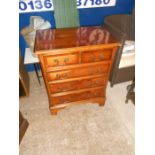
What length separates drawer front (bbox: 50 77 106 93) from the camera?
210cm

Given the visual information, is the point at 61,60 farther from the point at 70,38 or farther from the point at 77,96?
the point at 77,96

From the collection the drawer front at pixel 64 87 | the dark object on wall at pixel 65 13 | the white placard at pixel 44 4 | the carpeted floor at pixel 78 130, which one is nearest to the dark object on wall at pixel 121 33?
the white placard at pixel 44 4

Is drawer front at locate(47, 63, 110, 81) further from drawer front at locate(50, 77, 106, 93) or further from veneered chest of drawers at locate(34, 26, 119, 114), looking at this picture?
drawer front at locate(50, 77, 106, 93)

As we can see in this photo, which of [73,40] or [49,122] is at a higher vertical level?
[73,40]

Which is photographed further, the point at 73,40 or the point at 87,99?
the point at 87,99

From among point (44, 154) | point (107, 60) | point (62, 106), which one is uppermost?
point (107, 60)

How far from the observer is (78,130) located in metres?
2.22

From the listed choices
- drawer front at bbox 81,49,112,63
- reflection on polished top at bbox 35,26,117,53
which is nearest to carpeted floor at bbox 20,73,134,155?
drawer front at bbox 81,49,112,63

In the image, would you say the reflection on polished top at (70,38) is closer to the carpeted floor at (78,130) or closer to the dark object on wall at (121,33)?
the dark object on wall at (121,33)

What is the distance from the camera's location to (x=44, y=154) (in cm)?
198

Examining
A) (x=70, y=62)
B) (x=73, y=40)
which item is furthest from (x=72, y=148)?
(x=73, y=40)

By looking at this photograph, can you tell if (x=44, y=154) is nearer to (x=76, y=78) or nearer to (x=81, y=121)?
(x=81, y=121)
